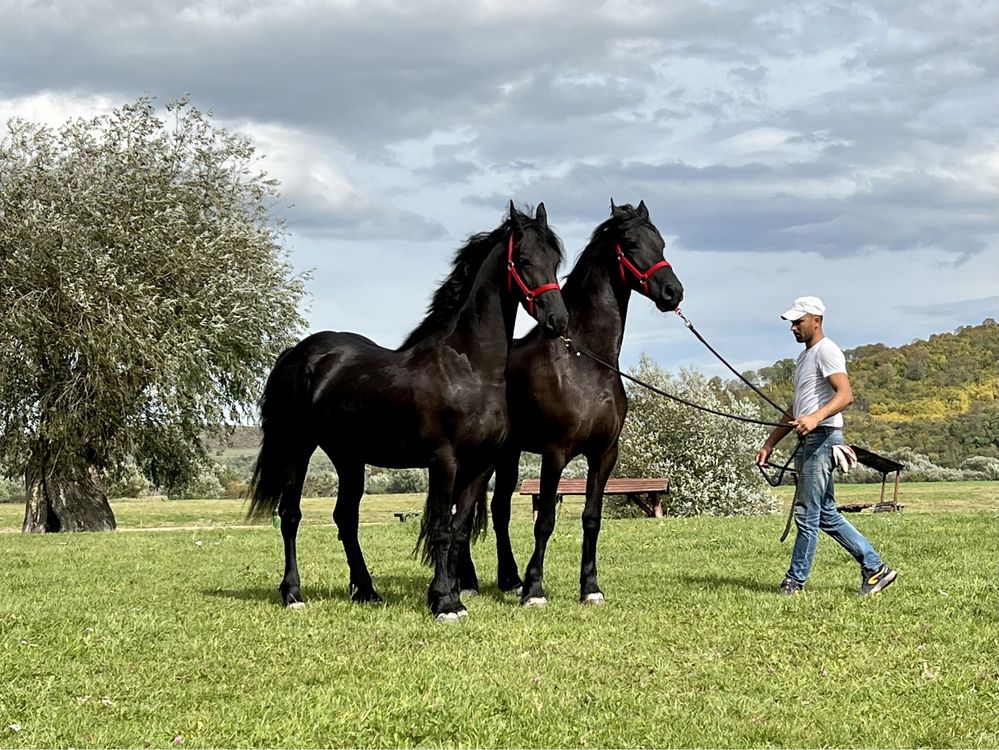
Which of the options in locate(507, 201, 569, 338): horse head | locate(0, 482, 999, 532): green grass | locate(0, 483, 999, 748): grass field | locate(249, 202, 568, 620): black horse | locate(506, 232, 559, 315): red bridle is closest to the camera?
locate(0, 483, 999, 748): grass field

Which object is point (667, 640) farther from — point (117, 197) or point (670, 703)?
point (117, 197)

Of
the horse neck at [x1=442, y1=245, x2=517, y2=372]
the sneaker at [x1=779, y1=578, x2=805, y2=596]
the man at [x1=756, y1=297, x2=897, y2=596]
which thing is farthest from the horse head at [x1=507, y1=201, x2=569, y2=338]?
the sneaker at [x1=779, y1=578, x2=805, y2=596]

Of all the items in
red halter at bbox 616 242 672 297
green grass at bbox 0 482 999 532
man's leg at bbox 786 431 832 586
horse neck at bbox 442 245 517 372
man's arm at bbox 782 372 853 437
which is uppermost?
red halter at bbox 616 242 672 297

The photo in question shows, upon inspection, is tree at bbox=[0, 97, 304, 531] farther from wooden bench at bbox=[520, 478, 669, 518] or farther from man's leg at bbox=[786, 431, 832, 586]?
man's leg at bbox=[786, 431, 832, 586]

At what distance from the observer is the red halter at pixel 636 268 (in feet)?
31.1

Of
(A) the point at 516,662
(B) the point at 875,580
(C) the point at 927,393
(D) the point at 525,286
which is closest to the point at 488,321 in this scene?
(D) the point at 525,286

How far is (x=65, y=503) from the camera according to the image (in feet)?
87.5

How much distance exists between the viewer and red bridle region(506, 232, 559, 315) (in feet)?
28.5

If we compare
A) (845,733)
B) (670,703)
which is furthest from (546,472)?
(845,733)

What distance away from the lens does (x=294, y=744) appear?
531cm

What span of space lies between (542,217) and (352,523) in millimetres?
3389

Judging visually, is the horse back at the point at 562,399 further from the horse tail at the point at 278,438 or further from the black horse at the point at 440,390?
the horse tail at the point at 278,438

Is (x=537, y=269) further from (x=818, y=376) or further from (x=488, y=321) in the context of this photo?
(x=818, y=376)

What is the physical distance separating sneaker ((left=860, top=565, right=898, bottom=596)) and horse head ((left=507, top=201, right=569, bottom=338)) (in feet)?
12.2
